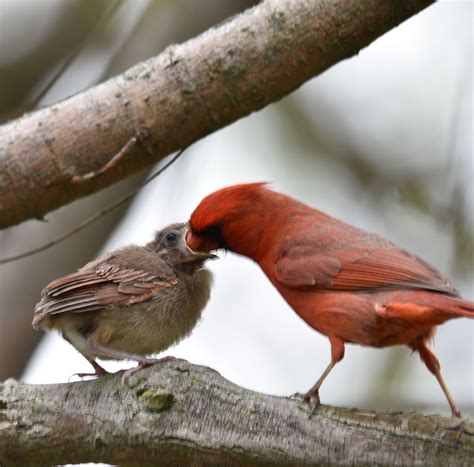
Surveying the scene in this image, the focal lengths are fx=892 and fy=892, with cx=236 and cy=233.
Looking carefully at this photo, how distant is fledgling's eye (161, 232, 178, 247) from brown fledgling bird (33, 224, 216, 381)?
0.26m

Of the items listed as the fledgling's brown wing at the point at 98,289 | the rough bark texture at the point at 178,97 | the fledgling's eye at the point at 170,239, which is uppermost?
the rough bark texture at the point at 178,97

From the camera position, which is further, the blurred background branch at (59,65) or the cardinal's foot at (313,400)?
the blurred background branch at (59,65)

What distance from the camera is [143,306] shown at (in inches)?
171

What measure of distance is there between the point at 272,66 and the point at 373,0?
1.87 feet

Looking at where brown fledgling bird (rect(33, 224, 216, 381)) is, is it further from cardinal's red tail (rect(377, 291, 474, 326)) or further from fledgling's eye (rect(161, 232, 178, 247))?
cardinal's red tail (rect(377, 291, 474, 326))

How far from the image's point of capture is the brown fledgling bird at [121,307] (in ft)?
13.9

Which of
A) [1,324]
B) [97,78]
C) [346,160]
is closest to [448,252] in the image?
[346,160]

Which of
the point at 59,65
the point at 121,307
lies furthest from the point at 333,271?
the point at 59,65

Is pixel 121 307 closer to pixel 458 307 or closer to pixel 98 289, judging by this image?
pixel 98 289

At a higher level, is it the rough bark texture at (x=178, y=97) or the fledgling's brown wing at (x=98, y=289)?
the rough bark texture at (x=178, y=97)

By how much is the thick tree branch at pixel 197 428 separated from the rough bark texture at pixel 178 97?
1.19 meters

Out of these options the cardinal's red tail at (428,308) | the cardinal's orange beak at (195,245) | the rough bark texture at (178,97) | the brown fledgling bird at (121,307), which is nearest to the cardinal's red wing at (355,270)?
the cardinal's red tail at (428,308)

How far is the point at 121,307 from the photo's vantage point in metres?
4.30

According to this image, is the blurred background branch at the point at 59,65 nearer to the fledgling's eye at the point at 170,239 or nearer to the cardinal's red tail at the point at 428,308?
the fledgling's eye at the point at 170,239
